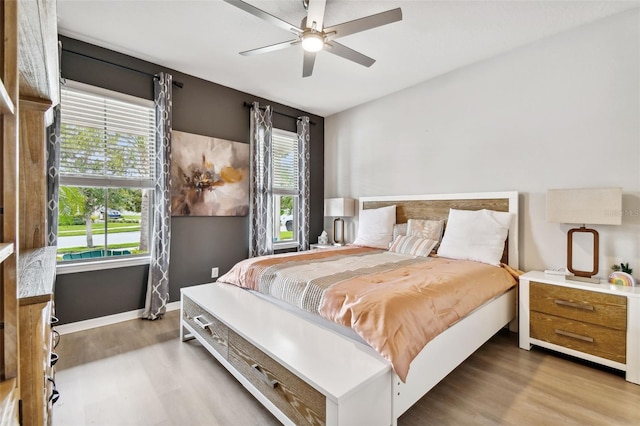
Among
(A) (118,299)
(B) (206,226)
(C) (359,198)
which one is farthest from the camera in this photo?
(C) (359,198)

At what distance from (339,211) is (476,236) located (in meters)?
1.97

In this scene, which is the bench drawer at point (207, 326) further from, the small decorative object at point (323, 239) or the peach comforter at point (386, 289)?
the small decorative object at point (323, 239)

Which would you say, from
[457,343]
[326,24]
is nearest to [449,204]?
[457,343]

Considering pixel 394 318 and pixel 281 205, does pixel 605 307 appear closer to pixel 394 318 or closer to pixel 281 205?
pixel 394 318

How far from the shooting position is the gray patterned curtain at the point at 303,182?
4512 millimetres

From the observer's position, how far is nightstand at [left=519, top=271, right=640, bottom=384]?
2.03 metres

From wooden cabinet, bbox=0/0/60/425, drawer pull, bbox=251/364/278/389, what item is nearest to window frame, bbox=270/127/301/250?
drawer pull, bbox=251/364/278/389

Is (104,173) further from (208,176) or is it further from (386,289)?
(386,289)

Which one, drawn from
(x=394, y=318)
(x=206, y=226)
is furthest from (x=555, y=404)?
(x=206, y=226)

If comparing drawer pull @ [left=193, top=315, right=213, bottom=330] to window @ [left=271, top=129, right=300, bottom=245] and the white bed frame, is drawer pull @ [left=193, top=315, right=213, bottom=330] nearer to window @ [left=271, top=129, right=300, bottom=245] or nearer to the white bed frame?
the white bed frame

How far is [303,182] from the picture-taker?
4543mm

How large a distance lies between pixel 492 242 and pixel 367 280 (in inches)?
59.6

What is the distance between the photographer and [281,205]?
182 inches

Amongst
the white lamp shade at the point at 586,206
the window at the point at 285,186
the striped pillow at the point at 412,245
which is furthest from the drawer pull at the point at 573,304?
the window at the point at 285,186
